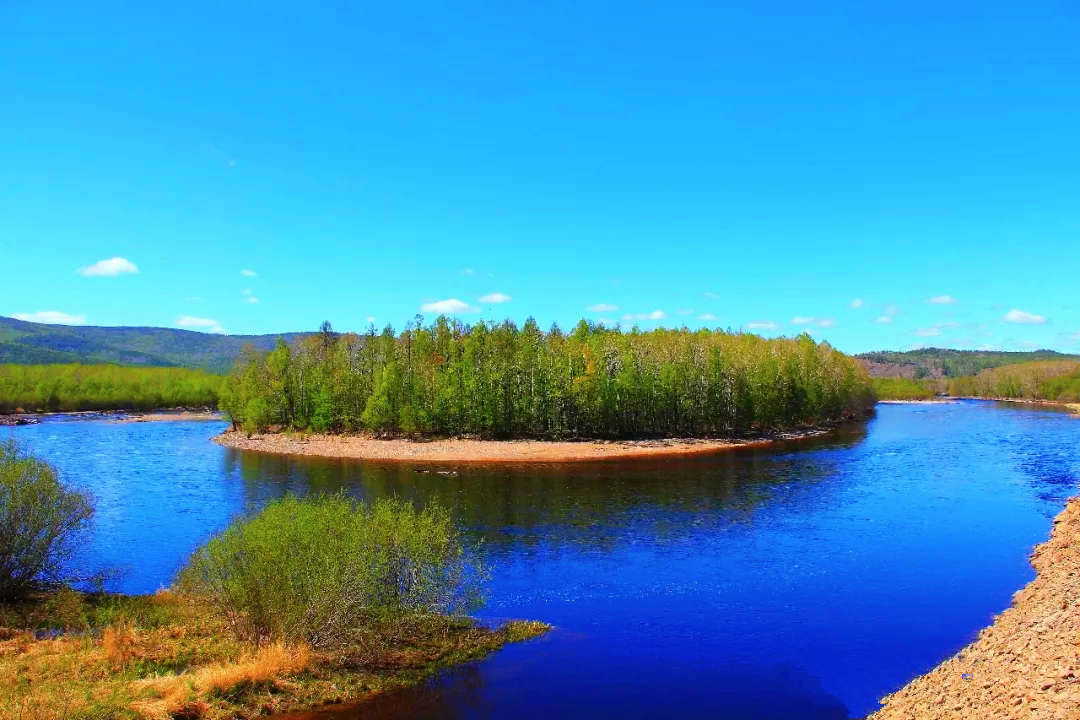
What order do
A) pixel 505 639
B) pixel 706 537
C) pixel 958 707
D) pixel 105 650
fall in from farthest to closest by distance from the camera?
1. pixel 706 537
2. pixel 505 639
3. pixel 105 650
4. pixel 958 707

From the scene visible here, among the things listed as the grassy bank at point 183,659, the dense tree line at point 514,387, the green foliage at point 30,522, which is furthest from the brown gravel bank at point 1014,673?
the dense tree line at point 514,387

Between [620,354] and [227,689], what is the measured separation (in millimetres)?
87749

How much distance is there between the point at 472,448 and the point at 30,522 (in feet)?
207

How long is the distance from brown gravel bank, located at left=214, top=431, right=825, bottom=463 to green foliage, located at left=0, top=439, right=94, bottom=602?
169 ft

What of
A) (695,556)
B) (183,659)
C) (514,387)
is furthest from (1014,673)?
(514,387)

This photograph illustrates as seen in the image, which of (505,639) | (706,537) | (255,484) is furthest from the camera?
(255,484)

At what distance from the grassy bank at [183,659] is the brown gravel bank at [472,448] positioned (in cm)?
5363

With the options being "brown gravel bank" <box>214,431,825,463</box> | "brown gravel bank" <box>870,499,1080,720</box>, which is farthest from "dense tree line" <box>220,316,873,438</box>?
"brown gravel bank" <box>870,499,1080,720</box>

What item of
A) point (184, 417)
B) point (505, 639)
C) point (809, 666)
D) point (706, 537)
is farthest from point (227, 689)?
point (184, 417)

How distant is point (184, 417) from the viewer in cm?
15238

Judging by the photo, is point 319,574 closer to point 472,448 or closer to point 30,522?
point 30,522

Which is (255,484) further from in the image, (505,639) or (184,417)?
(184,417)

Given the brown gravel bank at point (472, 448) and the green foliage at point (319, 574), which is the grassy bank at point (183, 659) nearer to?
the green foliage at point (319, 574)

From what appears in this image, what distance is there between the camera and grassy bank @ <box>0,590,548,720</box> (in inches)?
691
